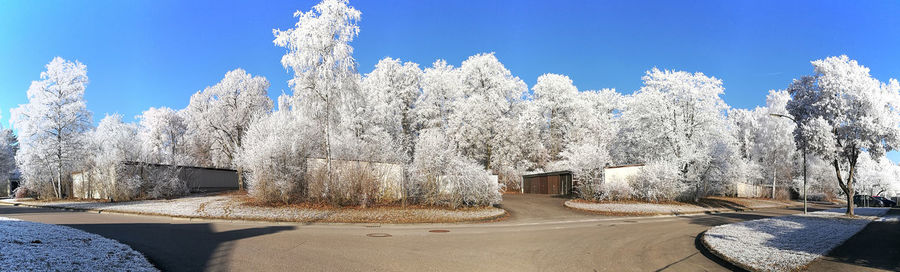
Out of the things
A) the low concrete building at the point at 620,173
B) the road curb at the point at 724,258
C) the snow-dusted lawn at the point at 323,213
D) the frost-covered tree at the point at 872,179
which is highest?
the low concrete building at the point at 620,173

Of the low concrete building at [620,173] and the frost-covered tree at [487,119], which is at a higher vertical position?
the frost-covered tree at [487,119]

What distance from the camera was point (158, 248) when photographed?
8.63 meters

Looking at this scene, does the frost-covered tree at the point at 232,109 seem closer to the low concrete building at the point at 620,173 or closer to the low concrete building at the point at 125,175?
the low concrete building at the point at 125,175

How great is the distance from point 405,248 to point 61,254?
5791mm

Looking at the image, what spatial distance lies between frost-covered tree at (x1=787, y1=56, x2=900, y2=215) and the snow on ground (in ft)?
85.8

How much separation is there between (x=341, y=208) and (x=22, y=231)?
10.4m

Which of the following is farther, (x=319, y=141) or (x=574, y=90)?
(x=574, y=90)

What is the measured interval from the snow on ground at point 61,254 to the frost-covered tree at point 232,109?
107 ft

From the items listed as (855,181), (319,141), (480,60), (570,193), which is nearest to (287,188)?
(319,141)

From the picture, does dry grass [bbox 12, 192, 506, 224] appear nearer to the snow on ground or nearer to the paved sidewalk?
the snow on ground

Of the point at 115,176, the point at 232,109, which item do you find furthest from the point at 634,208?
the point at 232,109

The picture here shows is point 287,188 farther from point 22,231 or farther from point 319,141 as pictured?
point 22,231

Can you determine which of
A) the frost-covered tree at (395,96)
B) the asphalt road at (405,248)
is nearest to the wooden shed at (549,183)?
the frost-covered tree at (395,96)

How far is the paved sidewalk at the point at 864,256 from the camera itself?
760 centimetres
